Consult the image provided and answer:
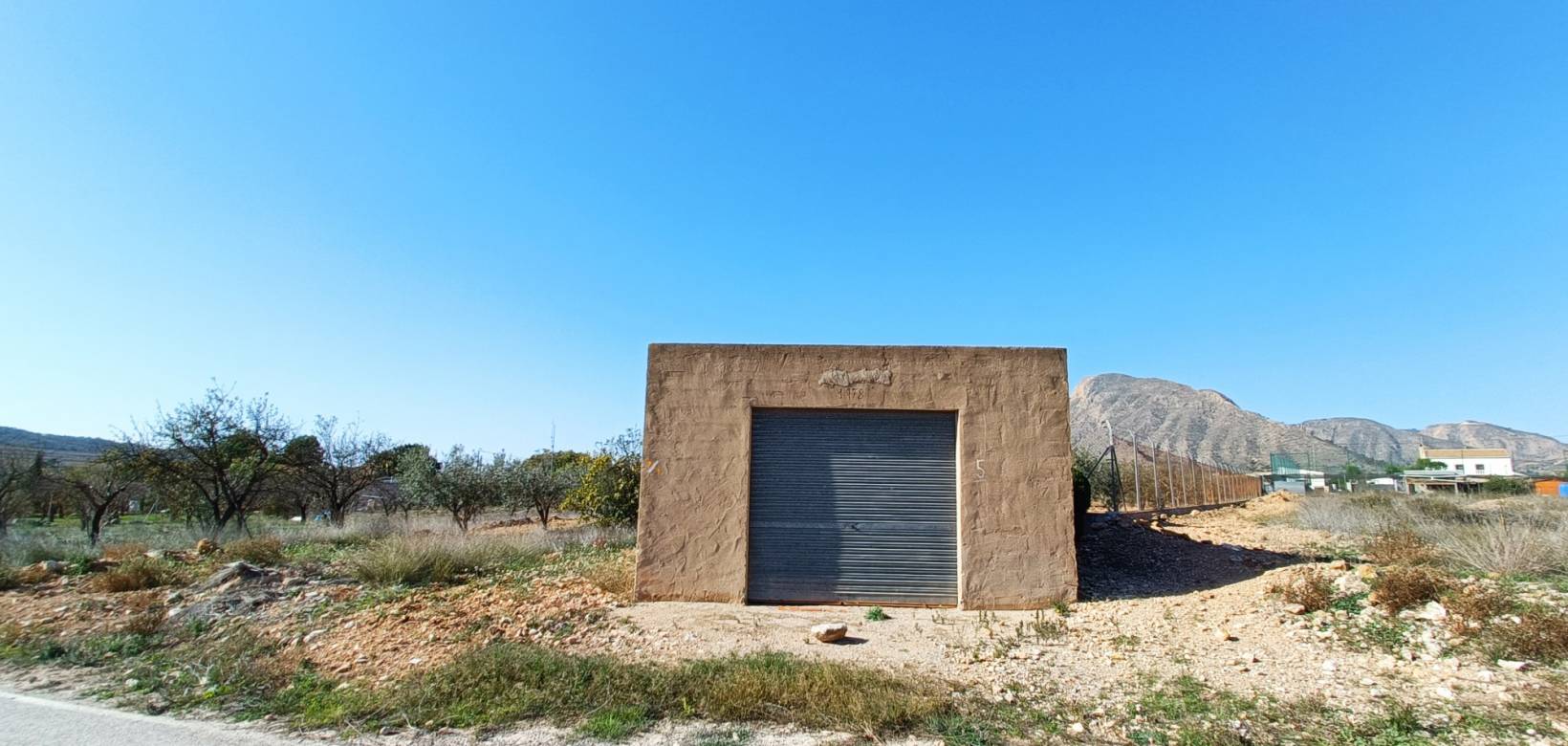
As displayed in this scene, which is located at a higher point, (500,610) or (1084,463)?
(1084,463)

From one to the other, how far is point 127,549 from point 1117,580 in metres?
17.2

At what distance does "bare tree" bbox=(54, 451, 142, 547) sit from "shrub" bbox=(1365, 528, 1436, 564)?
2360cm

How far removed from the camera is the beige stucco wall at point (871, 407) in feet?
30.3

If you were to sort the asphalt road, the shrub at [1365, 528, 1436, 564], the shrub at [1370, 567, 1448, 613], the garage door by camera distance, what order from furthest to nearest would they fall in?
the garage door → the shrub at [1365, 528, 1436, 564] → the shrub at [1370, 567, 1448, 613] → the asphalt road

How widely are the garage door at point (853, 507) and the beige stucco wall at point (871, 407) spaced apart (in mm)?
235

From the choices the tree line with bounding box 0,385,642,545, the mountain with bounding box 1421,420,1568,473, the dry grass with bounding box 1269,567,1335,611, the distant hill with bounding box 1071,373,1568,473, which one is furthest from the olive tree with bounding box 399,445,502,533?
the mountain with bounding box 1421,420,1568,473

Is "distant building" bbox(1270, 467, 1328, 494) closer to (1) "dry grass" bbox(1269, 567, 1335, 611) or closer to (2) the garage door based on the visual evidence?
(1) "dry grass" bbox(1269, 567, 1335, 611)

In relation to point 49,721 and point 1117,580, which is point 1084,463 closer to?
point 1117,580

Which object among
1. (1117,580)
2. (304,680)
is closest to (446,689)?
(304,680)

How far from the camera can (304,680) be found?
6387mm

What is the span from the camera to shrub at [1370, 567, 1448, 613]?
736 centimetres

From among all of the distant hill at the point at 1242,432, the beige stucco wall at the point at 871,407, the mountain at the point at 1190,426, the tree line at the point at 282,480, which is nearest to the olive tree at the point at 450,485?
the tree line at the point at 282,480

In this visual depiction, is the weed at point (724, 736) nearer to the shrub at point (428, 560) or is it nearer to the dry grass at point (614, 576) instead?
the dry grass at point (614, 576)

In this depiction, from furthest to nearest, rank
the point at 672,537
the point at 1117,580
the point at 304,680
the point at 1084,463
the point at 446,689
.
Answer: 1. the point at 1084,463
2. the point at 1117,580
3. the point at 672,537
4. the point at 304,680
5. the point at 446,689
